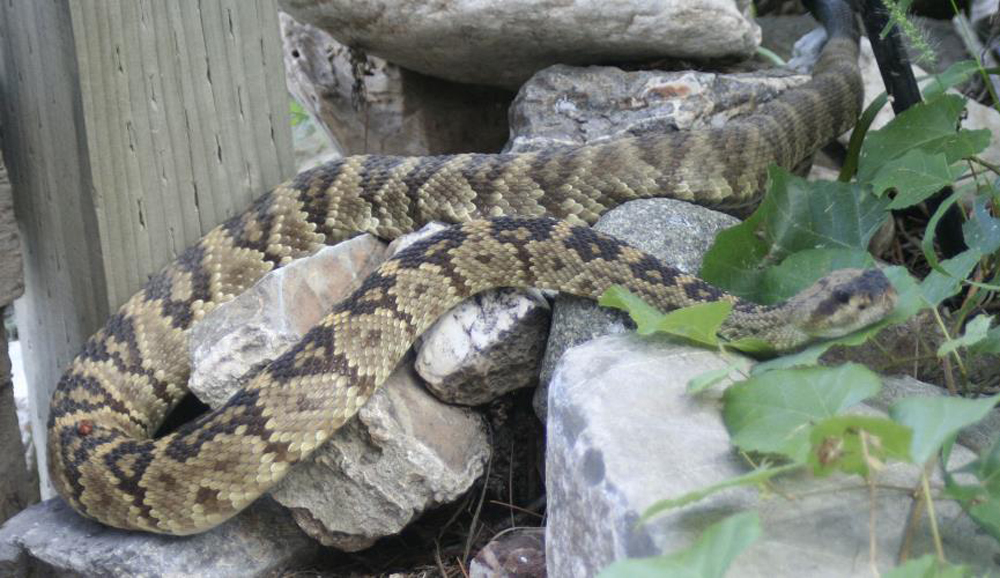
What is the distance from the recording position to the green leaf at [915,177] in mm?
3793

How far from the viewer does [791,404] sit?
8.68ft

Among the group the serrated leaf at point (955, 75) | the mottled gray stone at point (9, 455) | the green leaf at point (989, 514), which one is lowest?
the mottled gray stone at point (9, 455)

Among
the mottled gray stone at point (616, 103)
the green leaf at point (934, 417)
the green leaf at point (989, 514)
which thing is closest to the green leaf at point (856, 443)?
the green leaf at point (934, 417)

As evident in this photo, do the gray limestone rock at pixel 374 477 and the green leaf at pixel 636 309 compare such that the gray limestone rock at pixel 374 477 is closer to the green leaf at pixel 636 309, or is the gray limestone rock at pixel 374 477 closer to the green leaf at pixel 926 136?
the green leaf at pixel 636 309

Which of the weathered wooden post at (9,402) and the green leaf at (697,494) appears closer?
the green leaf at (697,494)

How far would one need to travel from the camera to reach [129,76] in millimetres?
4309

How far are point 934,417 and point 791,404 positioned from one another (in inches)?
17.6

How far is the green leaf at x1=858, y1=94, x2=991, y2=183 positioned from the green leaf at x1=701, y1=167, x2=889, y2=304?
162 mm

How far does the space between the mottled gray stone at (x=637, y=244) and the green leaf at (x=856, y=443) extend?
172 centimetres

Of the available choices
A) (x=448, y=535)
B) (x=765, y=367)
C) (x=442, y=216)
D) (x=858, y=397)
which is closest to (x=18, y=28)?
(x=442, y=216)

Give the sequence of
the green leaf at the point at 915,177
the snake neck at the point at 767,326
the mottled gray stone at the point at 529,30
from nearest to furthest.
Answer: the snake neck at the point at 767,326
the green leaf at the point at 915,177
the mottled gray stone at the point at 529,30

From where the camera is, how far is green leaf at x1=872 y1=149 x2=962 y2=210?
3793 mm

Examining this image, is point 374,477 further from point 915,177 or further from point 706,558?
point 915,177

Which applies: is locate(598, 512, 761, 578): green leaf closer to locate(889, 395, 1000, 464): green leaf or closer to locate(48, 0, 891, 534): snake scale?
locate(889, 395, 1000, 464): green leaf
